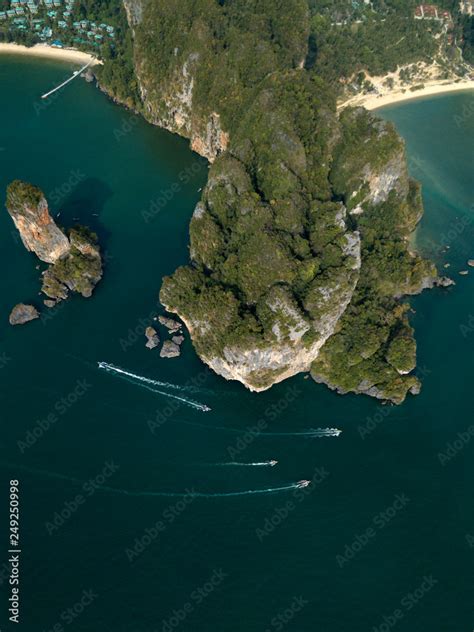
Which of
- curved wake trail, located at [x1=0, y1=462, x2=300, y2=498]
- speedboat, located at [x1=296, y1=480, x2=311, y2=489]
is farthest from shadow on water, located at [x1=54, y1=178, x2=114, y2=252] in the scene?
speedboat, located at [x1=296, y1=480, x2=311, y2=489]

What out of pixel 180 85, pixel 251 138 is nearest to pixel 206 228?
pixel 251 138

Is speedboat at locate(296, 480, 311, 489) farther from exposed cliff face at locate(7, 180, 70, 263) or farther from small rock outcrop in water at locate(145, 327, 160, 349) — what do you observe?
exposed cliff face at locate(7, 180, 70, 263)

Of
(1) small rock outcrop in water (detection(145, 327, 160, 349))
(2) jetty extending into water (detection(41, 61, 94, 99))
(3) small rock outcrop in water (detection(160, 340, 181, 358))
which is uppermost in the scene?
(2) jetty extending into water (detection(41, 61, 94, 99))

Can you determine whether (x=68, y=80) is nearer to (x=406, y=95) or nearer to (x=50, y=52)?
(x=50, y=52)

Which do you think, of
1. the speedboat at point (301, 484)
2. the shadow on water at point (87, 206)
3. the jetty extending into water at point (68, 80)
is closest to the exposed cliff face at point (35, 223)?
the shadow on water at point (87, 206)

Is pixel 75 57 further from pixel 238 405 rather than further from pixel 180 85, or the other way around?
pixel 238 405

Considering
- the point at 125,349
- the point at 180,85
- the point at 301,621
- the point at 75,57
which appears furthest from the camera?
the point at 75,57

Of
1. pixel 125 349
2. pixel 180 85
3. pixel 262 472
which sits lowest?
pixel 262 472
